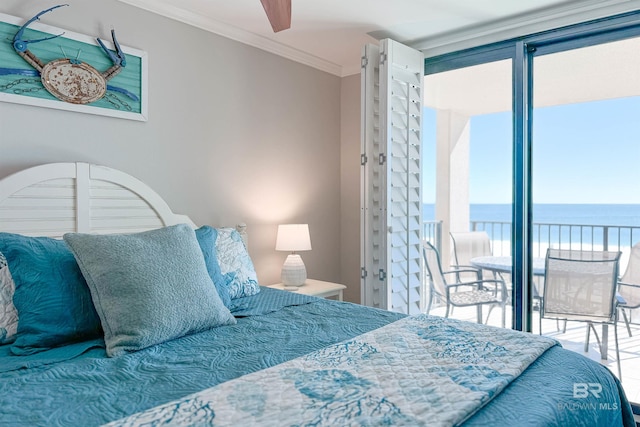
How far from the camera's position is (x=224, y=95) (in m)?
2.94

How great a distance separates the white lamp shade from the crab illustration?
1.34 meters

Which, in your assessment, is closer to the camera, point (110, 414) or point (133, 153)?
point (110, 414)

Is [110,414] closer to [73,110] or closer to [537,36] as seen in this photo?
[73,110]

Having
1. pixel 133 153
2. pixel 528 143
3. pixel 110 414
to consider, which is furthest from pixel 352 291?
pixel 110 414

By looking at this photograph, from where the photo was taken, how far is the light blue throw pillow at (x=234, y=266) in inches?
89.4

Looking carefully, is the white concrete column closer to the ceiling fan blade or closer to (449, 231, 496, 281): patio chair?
(449, 231, 496, 281): patio chair

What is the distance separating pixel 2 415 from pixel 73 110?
162 cm

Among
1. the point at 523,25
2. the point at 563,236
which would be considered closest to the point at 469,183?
the point at 563,236

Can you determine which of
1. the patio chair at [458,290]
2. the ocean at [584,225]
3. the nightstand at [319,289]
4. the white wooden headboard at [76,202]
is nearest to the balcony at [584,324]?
the ocean at [584,225]

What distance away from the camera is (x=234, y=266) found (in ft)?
7.71

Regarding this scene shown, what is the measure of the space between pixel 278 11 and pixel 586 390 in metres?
1.70

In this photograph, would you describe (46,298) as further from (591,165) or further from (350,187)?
(591,165)

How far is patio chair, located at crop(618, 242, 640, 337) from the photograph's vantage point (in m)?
2.77

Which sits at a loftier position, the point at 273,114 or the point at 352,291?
the point at 273,114
